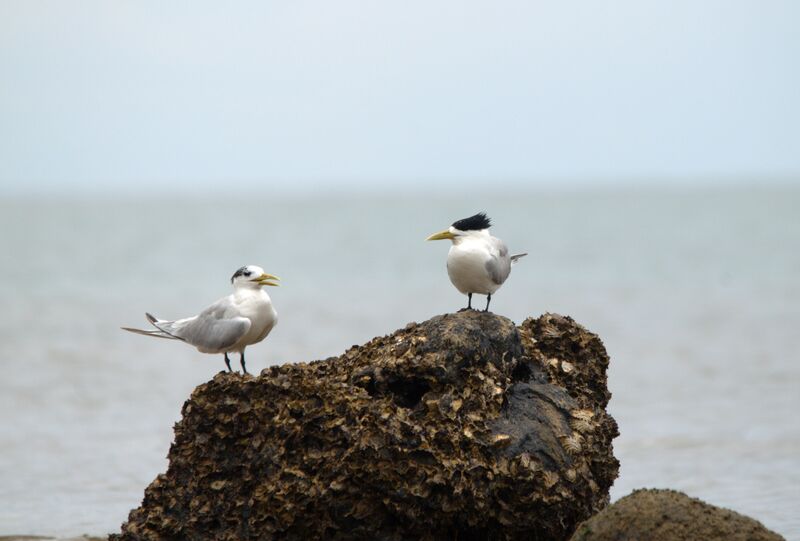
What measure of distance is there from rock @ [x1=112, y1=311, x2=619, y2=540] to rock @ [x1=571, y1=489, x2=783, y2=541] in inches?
22.6

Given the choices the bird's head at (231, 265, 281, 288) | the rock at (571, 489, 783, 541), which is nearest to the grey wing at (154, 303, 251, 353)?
the bird's head at (231, 265, 281, 288)

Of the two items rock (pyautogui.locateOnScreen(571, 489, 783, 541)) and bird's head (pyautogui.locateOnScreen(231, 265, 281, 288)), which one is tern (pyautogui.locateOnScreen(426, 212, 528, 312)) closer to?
bird's head (pyautogui.locateOnScreen(231, 265, 281, 288))

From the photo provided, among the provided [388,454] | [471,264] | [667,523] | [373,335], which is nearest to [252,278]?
[471,264]

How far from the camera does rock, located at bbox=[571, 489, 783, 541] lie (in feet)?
17.7

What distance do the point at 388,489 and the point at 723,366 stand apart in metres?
11.7

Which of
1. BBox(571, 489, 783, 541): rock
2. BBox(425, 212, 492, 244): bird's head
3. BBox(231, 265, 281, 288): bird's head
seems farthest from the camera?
BBox(425, 212, 492, 244): bird's head

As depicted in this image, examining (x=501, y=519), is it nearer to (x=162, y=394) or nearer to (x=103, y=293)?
(x=162, y=394)

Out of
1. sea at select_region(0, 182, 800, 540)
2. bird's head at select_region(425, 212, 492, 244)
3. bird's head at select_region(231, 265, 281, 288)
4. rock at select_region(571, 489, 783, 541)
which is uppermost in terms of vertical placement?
bird's head at select_region(425, 212, 492, 244)

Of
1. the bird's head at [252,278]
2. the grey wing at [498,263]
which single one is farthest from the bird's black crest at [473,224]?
the bird's head at [252,278]

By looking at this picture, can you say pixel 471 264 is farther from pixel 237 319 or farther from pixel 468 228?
pixel 237 319

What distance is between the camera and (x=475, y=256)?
7086 millimetres

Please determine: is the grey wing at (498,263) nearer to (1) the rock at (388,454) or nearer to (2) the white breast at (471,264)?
(2) the white breast at (471,264)

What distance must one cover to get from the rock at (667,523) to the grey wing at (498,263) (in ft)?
6.34

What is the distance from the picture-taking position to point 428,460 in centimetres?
598
